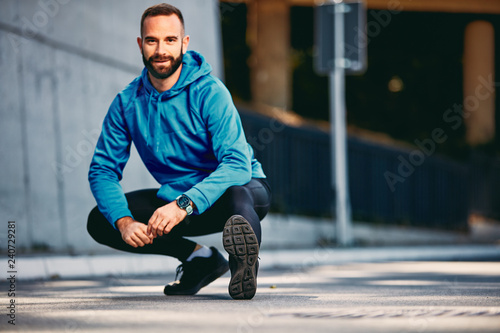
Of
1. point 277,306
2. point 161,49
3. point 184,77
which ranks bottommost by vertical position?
point 277,306

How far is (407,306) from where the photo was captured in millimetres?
4074

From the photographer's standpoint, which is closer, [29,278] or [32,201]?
[29,278]

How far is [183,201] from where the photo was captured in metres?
4.22

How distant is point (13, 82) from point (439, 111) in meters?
14.9

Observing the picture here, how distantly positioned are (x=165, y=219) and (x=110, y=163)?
0.67m

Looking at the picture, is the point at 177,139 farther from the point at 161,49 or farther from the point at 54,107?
the point at 54,107

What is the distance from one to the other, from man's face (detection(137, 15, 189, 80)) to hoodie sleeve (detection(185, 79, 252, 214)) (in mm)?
224

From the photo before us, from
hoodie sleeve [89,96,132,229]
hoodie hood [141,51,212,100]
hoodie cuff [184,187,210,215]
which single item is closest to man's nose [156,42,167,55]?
hoodie hood [141,51,212,100]

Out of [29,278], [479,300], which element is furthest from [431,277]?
[29,278]

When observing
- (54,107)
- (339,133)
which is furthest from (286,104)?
(54,107)

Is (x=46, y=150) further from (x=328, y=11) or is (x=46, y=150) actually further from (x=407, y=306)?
(x=407, y=306)

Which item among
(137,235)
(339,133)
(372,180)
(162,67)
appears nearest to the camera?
(137,235)

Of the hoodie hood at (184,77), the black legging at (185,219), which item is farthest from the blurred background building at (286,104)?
the hoodie hood at (184,77)

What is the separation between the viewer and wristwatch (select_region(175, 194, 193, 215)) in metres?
4.21
